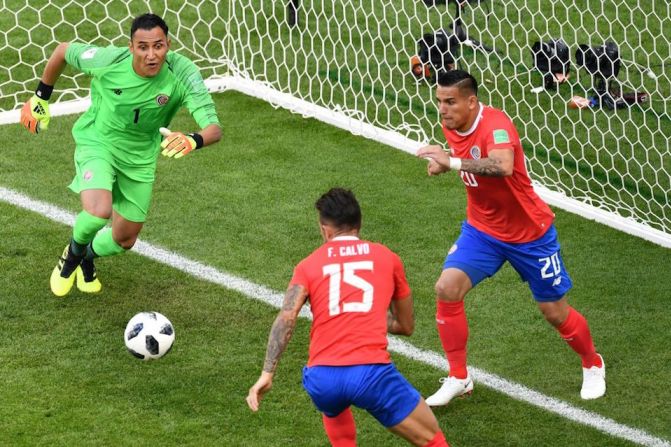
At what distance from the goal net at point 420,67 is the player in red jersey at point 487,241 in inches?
143

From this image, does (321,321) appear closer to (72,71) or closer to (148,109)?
(148,109)

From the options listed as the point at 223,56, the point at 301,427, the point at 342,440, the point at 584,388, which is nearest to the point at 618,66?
the point at 223,56

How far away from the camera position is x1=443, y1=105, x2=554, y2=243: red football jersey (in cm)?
771

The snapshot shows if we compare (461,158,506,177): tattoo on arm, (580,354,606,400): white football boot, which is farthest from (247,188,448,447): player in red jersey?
(580,354,606,400): white football boot

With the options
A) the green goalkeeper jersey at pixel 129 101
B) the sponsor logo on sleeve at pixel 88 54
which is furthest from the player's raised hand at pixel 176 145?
the sponsor logo on sleeve at pixel 88 54

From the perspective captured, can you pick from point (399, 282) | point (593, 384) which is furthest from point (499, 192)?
point (399, 282)

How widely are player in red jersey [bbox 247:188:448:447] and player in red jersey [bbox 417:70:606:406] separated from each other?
1493 millimetres

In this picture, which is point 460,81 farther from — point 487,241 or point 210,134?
point 210,134

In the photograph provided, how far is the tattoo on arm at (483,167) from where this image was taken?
7.38 meters

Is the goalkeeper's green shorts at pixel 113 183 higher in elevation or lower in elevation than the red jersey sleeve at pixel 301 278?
lower

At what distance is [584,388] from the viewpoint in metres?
8.19

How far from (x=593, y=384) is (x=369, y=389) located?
2441mm

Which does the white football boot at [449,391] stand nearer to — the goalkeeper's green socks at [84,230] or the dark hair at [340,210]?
the dark hair at [340,210]

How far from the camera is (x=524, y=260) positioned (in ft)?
26.1
